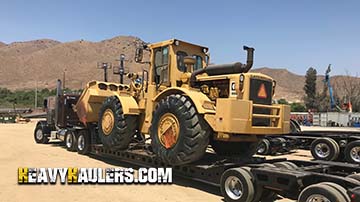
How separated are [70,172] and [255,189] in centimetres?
487

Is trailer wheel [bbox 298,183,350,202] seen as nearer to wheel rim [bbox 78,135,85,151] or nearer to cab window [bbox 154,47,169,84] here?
cab window [bbox 154,47,169,84]

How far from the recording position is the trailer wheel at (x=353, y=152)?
13155mm

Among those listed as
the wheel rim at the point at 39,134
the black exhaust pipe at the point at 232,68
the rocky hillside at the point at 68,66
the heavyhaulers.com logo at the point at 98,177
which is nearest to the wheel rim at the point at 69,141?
the wheel rim at the point at 39,134

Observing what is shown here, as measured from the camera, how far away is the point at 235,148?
398 inches

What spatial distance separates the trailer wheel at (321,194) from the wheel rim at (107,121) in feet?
21.0

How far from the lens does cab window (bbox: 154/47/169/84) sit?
9.95 m

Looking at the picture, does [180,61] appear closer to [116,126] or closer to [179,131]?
[179,131]

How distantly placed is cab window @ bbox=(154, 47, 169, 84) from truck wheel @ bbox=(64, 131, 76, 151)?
17.6ft

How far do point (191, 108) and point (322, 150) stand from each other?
25.7 feet

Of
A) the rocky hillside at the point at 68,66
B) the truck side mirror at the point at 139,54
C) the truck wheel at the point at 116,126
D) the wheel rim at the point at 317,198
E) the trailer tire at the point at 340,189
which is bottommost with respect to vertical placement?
the wheel rim at the point at 317,198

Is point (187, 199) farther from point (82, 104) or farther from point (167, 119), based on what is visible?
point (82, 104)

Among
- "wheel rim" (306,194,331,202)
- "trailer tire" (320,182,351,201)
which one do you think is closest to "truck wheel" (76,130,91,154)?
"wheel rim" (306,194,331,202)

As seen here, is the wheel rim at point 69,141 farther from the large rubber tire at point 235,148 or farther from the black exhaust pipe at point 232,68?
the black exhaust pipe at point 232,68

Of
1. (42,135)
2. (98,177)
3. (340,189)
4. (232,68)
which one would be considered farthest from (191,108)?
(42,135)
